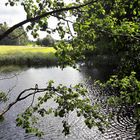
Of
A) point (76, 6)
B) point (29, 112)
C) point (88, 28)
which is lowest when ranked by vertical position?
point (29, 112)

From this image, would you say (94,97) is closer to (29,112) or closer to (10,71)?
(10,71)

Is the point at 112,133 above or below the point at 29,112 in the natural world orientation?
below

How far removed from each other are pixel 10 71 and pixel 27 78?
319 inches

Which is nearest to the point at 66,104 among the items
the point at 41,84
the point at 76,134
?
the point at 76,134

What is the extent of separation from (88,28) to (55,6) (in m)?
1.30

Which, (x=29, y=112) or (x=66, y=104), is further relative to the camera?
(x=29, y=112)

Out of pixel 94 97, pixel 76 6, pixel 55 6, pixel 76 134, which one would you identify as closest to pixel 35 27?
pixel 55 6

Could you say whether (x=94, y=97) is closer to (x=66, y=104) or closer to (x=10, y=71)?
(x=10, y=71)

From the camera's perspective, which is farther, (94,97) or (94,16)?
(94,97)

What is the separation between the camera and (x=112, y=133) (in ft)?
105

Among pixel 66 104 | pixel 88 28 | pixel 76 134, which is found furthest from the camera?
pixel 76 134

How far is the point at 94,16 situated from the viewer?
10.8 meters

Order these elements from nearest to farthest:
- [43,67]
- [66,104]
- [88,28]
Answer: [66,104], [88,28], [43,67]

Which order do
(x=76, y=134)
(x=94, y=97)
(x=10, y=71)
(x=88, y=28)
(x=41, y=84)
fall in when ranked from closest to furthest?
(x=88, y=28)
(x=76, y=134)
(x=94, y=97)
(x=41, y=84)
(x=10, y=71)
